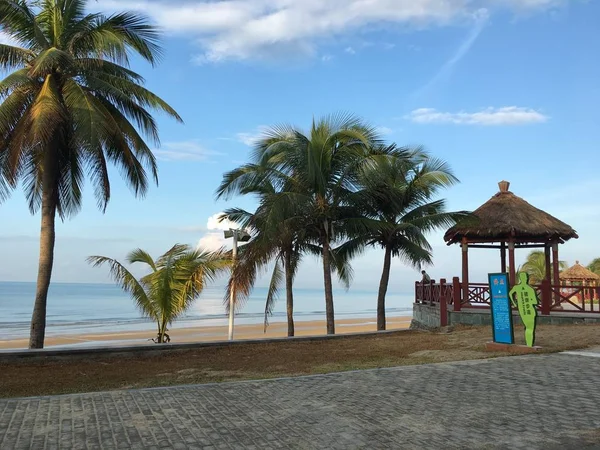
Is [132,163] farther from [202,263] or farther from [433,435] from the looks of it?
[433,435]

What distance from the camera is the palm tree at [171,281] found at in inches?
598

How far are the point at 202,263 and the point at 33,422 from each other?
32.5ft

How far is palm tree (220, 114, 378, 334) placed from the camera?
1711cm

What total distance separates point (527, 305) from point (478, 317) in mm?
6297

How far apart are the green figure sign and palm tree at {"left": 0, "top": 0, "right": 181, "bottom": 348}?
8.94m

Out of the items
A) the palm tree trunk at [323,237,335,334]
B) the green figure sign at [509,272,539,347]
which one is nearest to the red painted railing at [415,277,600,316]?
the palm tree trunk at [323,237,335,334]

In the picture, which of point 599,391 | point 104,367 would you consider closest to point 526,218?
point 599,391

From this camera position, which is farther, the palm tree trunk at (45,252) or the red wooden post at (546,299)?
the red wooden post at (546,299)

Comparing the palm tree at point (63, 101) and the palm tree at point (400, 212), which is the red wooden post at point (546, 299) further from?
the palm tree at point (63, 101)

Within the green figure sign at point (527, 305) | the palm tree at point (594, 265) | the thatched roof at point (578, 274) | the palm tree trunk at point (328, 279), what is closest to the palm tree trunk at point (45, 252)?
the palm tree trunk at point (328, 279)

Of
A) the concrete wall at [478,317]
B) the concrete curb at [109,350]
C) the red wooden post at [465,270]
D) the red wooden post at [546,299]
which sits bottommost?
the concrete curb at [109,350]

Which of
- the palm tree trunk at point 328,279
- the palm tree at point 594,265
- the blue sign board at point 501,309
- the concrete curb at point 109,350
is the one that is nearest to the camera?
the concrete curb at point 109,350

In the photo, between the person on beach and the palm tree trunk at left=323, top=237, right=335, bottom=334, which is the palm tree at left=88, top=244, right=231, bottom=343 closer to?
the palm tree trunk at left=323, top=237, right=335, bottom=334

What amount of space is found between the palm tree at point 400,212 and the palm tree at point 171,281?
16.0 feet
